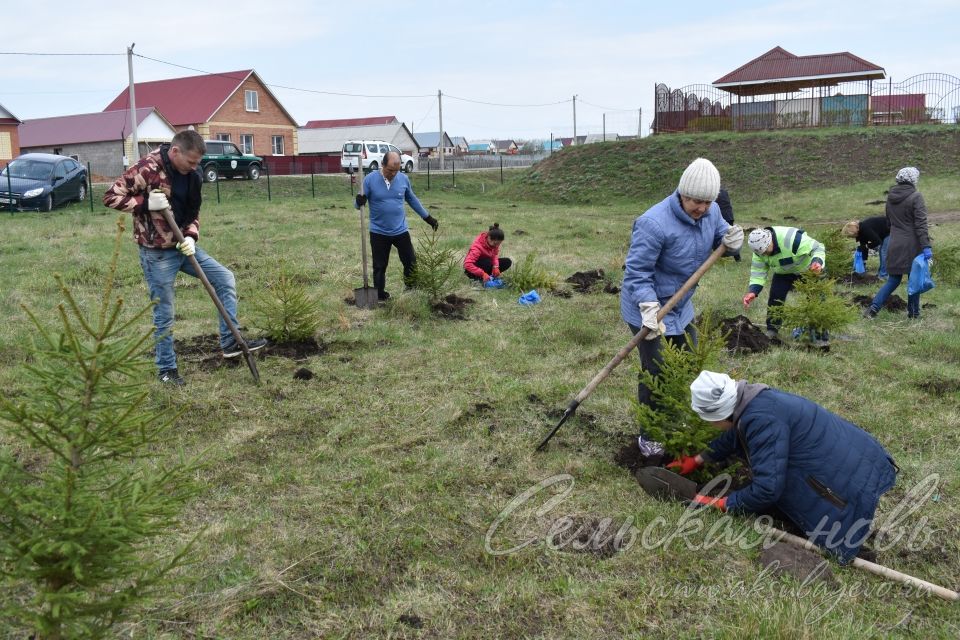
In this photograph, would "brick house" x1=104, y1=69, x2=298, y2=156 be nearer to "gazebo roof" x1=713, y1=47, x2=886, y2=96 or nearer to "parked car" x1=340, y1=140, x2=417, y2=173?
"parked car" x1=340, y1=140, x2=417, y2=173

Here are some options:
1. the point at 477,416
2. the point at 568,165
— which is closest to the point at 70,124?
the point at 568,165

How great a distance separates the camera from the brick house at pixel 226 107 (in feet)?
142

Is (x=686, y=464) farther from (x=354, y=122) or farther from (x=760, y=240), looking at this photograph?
(x=354, y=122)

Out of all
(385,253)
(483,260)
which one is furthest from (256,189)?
(385,253)

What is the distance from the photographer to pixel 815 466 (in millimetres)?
3539

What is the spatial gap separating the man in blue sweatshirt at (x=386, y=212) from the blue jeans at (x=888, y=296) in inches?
→ 191

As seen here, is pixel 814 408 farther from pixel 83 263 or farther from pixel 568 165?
pixel 568 165

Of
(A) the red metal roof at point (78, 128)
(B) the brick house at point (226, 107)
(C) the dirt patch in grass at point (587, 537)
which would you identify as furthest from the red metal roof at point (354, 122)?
(C) the dirt patch in grass at point (587, 537)

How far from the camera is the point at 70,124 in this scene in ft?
136

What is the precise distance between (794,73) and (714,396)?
103ft

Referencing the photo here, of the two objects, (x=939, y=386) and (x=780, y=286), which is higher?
(x=780, y=286)

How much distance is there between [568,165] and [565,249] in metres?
15.3

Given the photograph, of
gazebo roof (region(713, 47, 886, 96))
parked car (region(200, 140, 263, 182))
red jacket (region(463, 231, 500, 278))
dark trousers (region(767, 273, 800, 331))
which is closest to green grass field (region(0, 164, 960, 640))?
red jacket (region(463, 231, 500, 278))

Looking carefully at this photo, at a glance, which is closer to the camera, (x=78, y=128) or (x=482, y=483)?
(x=482, y=483)
